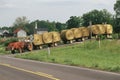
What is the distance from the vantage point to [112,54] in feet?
140

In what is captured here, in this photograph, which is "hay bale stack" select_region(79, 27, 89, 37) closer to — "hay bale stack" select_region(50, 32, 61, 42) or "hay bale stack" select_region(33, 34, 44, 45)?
"hay bale stack" select_region(50, 32, 61, 42)

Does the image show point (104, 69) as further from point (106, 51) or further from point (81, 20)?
point (81, 20)

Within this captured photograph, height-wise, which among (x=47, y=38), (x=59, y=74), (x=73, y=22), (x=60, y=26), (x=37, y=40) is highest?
(x=73, y=22)

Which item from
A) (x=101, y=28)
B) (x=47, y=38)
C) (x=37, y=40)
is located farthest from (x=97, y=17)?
(x=37, y=40)

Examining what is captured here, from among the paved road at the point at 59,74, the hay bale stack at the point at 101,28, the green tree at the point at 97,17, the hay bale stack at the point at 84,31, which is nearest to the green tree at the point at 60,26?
the green tree at the point at 97,17

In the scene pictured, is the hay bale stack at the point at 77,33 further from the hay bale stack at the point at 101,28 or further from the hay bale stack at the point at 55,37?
the hay bale stack at the point at 101,28

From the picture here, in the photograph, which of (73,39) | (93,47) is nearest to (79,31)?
(73,39)

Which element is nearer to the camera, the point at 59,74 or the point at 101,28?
the point at 59,74

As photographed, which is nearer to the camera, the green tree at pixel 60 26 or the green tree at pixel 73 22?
the green tree at pixel 73 22

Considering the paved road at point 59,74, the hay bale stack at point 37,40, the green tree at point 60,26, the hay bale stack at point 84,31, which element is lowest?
the paved road at point 59,74

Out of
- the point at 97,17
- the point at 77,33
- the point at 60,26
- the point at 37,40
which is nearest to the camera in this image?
the point at 37,40

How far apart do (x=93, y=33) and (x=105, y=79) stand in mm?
49147

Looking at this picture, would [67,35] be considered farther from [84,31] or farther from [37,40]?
[37,40]

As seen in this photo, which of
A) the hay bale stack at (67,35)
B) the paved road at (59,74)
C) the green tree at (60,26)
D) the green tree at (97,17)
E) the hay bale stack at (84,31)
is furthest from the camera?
the green tree at (60,26)
